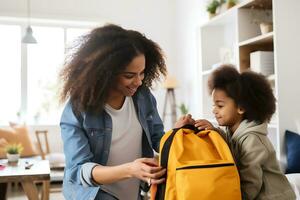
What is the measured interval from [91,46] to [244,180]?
24.6 inches

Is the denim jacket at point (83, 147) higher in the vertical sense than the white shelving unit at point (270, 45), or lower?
lower

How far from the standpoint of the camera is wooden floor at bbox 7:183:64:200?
3898 mm

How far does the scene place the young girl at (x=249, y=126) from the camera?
990 millimetres

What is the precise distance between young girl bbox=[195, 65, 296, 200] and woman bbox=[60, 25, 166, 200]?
26cm

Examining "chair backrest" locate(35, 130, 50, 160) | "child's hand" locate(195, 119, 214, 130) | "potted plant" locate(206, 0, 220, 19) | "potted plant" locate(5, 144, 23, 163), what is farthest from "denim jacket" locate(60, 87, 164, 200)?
"chair backrest" locate(35, 130, 50, 160)

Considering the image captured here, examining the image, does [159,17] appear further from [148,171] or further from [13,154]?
[148,171]

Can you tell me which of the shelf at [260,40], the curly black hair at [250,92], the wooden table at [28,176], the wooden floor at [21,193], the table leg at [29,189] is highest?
the shelf at [260,40]

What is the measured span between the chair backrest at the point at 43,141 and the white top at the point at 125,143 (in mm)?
3476

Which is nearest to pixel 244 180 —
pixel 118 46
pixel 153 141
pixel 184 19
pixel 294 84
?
pixel 153 141

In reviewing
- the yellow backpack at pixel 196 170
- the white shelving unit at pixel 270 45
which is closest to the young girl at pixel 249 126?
the yellow backpack at pixel 196 170

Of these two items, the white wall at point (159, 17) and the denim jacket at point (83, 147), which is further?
the white wall at point (159, 17)

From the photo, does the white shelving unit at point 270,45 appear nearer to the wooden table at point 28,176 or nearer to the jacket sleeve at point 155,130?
the jacket sleeve at point 155,130

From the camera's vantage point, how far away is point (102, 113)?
3.74 ft

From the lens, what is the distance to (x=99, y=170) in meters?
0.98
